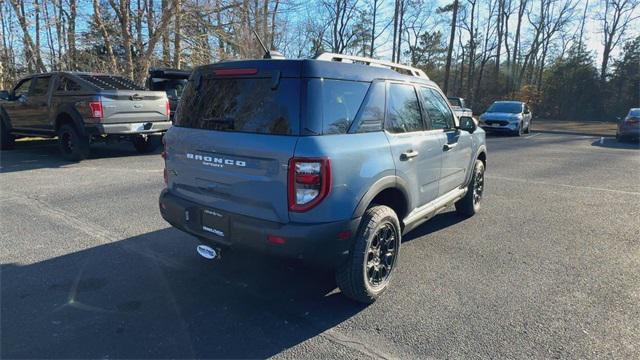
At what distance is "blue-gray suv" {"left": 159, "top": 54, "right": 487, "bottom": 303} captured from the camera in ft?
9.28

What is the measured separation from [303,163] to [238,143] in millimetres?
562

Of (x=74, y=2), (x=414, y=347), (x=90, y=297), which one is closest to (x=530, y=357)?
(x=414, y=347)

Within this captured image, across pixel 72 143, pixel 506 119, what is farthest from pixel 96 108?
pixel 506 119

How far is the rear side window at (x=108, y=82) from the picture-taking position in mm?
9116

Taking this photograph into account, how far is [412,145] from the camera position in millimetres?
3764

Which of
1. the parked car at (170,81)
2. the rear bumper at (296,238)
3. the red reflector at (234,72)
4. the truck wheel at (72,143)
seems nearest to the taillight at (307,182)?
the rear bumper at (296,238)

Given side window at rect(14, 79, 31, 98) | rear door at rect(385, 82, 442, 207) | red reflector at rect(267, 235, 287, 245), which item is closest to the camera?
red reflector at rect(267, 235, 287, 245)

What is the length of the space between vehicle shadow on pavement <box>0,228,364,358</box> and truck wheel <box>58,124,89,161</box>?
5530 millimetres

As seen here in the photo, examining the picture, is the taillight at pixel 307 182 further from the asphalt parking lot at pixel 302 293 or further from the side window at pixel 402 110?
the side window at pixel 402 110

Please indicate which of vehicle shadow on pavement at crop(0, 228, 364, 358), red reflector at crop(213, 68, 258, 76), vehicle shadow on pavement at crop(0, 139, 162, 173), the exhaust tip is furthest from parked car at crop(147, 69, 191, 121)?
the exhaust tip

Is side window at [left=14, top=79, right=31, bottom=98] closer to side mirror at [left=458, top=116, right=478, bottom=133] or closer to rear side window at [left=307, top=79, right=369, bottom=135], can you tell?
rear side window at [left=307, top=79, right=369, bottom=135]

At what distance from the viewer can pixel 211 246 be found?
3.41 m

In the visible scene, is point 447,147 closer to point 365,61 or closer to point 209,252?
point 365,61

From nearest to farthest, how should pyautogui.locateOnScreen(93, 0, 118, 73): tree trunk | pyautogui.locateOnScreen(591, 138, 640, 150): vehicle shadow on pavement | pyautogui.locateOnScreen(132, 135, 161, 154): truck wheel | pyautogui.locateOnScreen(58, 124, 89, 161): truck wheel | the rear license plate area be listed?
the rear license plate area
pyautogui.locateOnScreen(58, 124, 89, 161): truck wheel
pyautogui.locateOnScreen(132, 135, 161, 154): truck wheel
pyautogui.locateOnScreen(93, 0, 118, 73): tree trunk
pyautogui.locateOnScreen(591, 138, 640, 150): vehicle shadow on pavement
